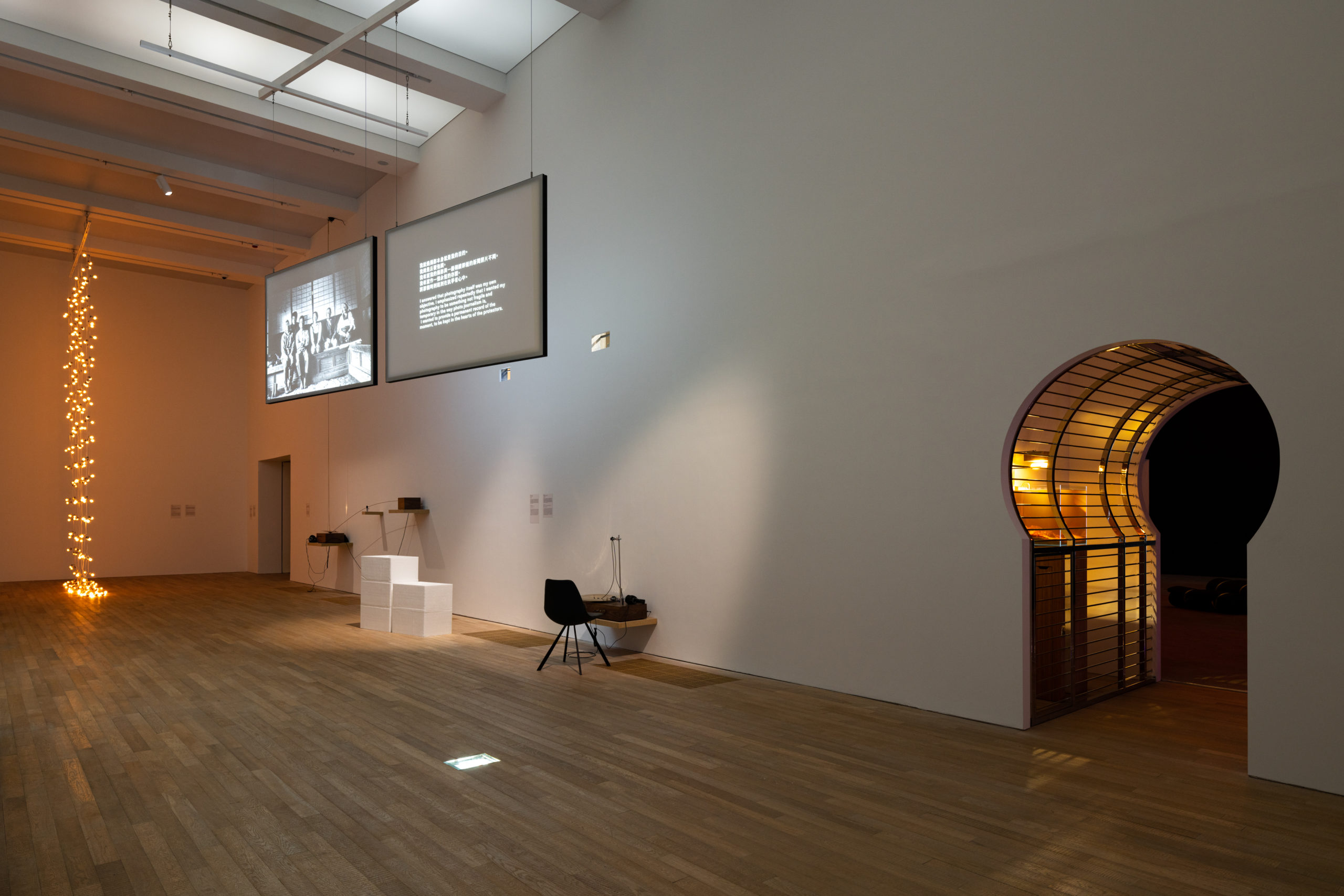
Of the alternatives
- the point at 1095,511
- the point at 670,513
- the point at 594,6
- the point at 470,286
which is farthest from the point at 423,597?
the point at 1095,511

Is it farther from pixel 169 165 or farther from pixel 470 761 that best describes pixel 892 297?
pixel 169 165

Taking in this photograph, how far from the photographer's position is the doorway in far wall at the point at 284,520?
16500 millimetres

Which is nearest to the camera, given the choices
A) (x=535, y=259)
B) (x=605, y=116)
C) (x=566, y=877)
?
(x=566, y=877)

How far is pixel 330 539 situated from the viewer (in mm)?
12398

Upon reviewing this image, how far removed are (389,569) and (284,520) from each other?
901cm

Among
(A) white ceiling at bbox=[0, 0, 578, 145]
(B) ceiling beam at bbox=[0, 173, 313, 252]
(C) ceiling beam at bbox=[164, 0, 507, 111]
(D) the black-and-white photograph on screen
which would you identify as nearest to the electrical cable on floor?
(D) the black-and-white photograph on screen

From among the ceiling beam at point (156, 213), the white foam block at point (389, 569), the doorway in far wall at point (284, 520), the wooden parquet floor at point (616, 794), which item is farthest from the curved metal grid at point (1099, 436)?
the doorway in far wall at point (284, 520)

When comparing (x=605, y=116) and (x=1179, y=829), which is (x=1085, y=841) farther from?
(x=605, y=116)

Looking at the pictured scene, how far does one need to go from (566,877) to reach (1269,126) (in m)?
4.54

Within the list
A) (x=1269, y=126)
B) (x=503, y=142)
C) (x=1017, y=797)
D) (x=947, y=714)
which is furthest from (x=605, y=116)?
(x=1017, y=797)

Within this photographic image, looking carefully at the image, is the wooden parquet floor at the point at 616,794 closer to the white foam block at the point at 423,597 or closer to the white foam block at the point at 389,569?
the white foam block at the point at 423,597

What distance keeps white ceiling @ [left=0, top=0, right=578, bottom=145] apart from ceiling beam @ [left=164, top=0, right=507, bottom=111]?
0.12 m

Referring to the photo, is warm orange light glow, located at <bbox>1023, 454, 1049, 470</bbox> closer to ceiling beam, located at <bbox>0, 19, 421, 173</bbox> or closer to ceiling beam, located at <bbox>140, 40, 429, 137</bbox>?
ceiling beam, located at <bbox>140, 40, 429, 137</bbox>

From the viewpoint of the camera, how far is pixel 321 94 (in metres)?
9.84
